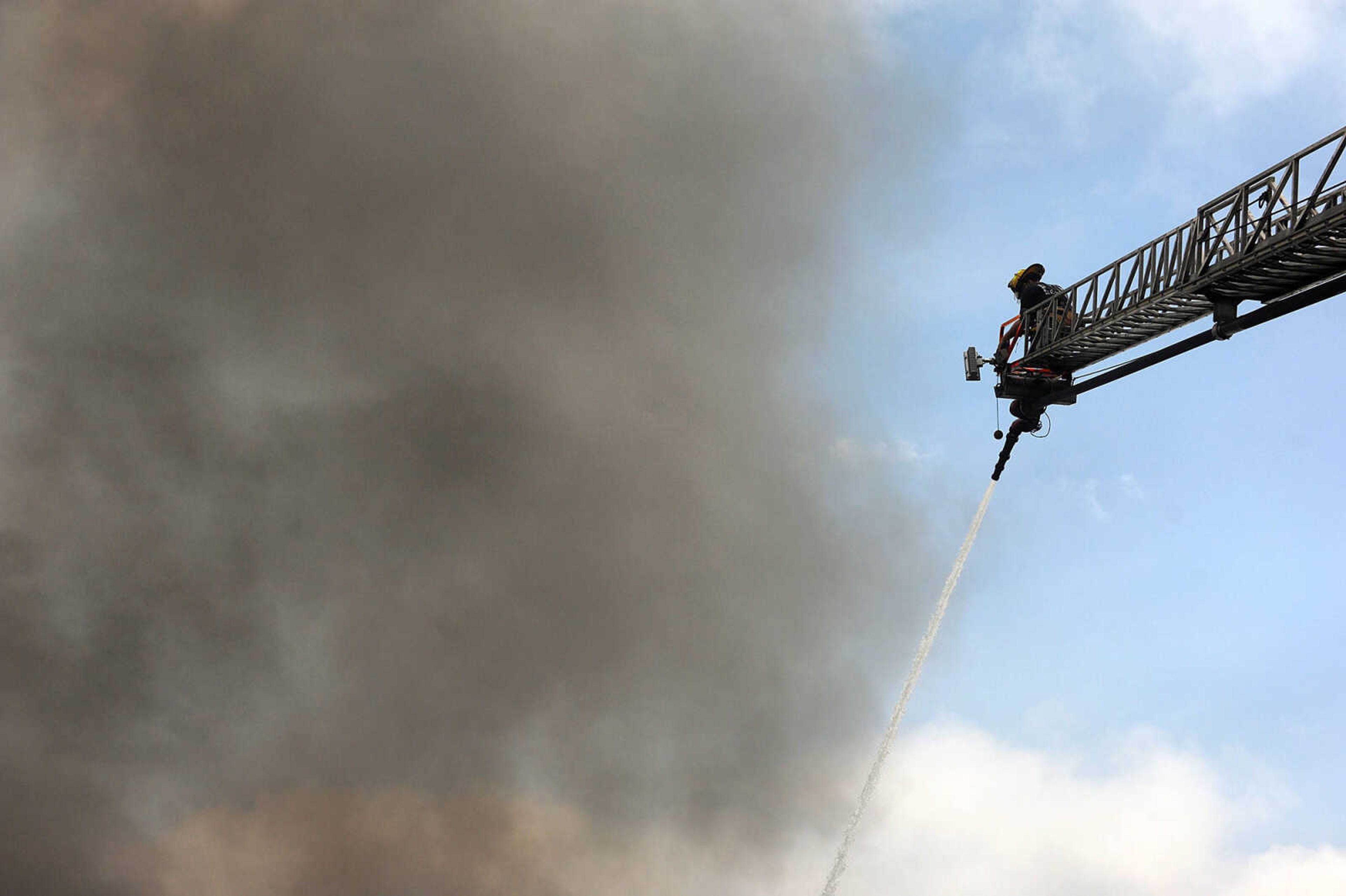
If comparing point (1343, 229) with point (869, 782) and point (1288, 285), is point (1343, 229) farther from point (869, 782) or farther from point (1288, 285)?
point (869, 782)

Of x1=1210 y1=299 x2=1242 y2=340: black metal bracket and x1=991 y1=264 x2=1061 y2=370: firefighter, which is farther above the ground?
x1=991 y1=264 x2=1061 y2=370: firefighter

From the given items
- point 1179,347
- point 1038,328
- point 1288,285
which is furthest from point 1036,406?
point 1288,285

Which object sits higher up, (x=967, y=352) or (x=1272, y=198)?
(x=967, y=352)

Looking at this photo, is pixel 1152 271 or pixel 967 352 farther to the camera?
pixel 967 352

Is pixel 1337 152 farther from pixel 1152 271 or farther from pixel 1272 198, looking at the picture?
pixel 1152 271

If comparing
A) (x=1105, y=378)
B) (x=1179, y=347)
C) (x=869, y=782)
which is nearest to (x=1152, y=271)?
(x=1179, y=347)

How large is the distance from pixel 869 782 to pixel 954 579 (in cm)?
623

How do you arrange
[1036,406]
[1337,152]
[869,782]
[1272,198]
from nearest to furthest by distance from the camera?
[1337,152] < [1272,198] < [1036,406] < [869,782]

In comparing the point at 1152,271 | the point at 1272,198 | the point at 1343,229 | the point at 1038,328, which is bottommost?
the point at 1343,229

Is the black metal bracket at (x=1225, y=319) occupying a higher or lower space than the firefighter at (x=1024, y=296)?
lower

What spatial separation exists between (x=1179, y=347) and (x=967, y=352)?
17.1 feet

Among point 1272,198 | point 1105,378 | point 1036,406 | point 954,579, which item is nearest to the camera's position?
point 1272,198

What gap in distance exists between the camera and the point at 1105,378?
23.0 meters

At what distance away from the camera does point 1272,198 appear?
1777 cm
